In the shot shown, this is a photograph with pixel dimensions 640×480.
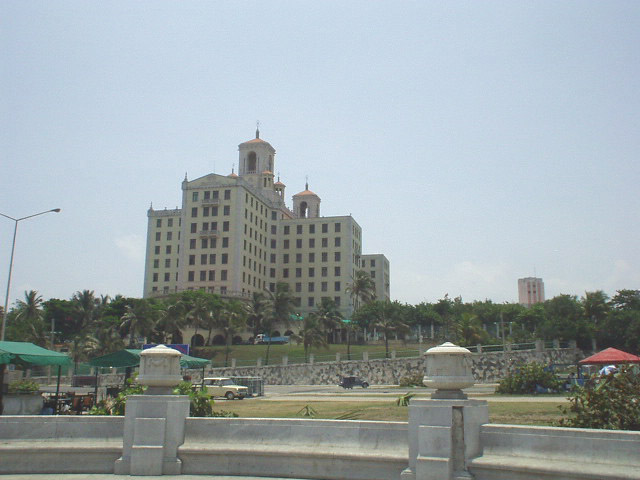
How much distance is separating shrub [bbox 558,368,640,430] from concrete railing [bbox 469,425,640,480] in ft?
8.78

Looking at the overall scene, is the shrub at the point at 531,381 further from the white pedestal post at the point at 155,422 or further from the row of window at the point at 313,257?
the row of window at the point at 313,257

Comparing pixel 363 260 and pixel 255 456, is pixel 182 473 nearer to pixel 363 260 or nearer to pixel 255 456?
pixel 255 456

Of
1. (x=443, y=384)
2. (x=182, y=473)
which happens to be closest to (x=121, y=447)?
(x=182, y=473)

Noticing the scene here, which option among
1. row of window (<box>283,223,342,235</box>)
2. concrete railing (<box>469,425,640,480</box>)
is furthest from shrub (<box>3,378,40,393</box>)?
row of window (<box>283,223,342,235</box>)

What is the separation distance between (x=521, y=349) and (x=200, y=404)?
60.5 meters

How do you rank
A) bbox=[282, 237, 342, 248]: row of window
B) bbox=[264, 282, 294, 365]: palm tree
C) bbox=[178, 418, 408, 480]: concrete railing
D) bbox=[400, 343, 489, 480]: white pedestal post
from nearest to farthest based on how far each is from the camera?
bbox=[400, 343, 489, 480]: white pedestal post → bbox=[178, 418, 408, 480]: concrete railing → bbox=[264, 282, 294, 365]: palm tree → bbox=[282, 237, 342, 248]: row of window

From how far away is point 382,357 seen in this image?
6850cm

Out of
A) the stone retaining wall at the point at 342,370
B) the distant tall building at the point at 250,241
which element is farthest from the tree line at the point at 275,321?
the distant tall building at the point at 250,241

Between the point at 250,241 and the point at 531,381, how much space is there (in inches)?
3177

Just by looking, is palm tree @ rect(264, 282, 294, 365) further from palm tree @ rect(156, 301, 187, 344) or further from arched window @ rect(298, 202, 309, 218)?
arched window @ rect(298, 202, 309, 218)

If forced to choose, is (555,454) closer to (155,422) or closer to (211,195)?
(155,422)

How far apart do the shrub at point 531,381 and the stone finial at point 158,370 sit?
961 inches

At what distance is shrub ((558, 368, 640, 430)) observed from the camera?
1077cm

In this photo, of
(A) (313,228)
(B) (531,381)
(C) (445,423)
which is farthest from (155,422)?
(A) (313,228)
